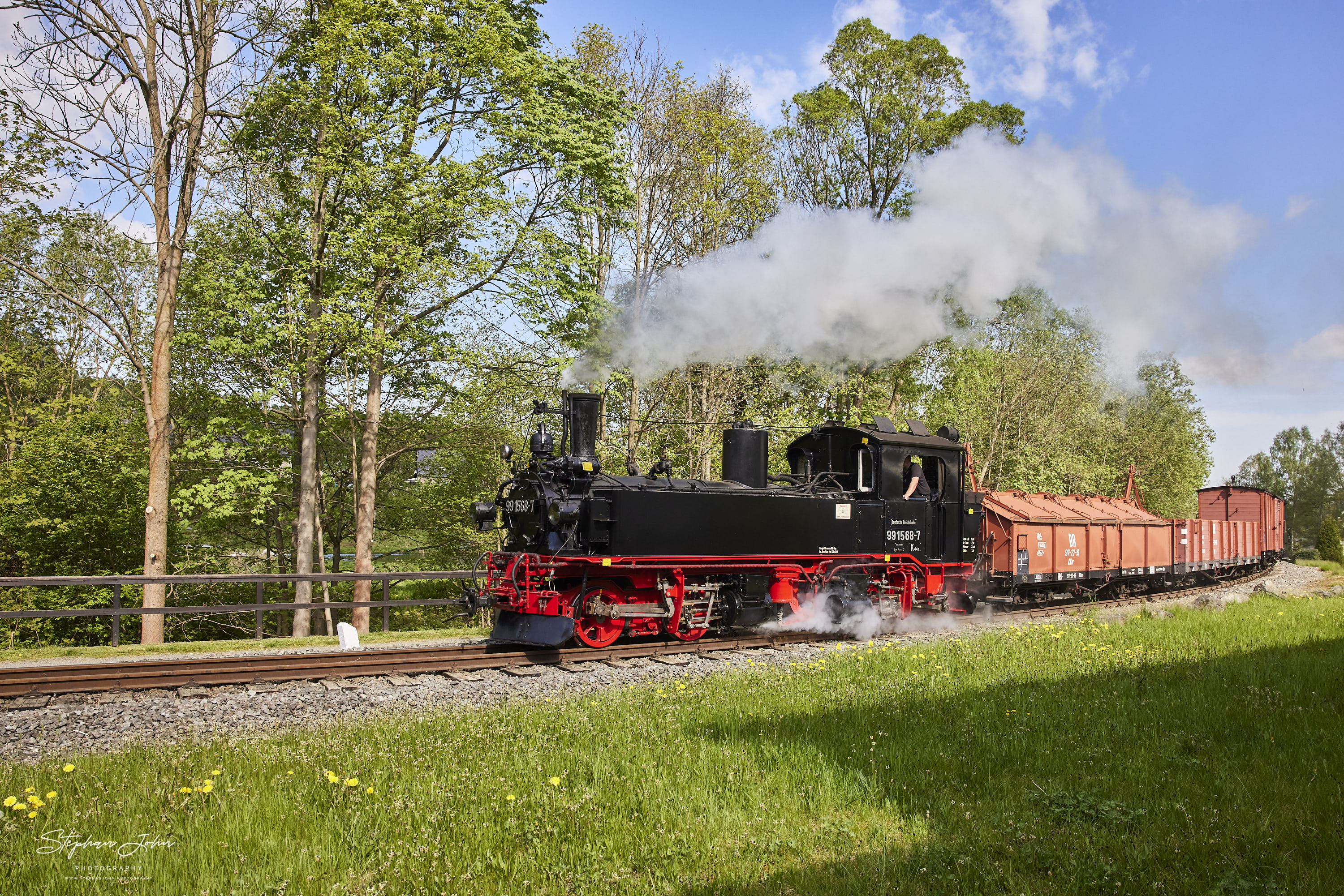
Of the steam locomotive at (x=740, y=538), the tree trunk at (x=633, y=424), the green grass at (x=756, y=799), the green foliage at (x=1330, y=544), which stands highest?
the tree trunk at (x=633, y=424)

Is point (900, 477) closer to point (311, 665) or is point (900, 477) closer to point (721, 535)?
point (721, 535)

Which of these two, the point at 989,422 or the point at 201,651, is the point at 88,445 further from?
the point at 989,422

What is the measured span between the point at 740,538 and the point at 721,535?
12.1 inches

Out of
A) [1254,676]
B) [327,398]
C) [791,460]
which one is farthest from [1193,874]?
[327,398]

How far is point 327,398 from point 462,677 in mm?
→ 8072

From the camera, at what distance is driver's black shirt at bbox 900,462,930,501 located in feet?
41.7

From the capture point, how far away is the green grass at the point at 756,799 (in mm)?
3619

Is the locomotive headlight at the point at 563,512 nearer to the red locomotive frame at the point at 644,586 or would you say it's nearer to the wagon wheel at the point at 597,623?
the red locomotive frame at the point at 644,586

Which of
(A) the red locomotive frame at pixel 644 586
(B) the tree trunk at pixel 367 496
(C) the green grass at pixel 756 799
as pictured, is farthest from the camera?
(B) the tree trunk at pixel 367 496

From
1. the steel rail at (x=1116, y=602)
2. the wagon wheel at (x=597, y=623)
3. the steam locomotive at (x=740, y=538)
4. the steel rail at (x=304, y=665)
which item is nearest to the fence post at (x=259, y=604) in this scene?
the steel rail at (x=304, y=665)

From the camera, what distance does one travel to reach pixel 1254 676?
23.8 ft

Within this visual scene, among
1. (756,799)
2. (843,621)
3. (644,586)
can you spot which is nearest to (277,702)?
(644,586)

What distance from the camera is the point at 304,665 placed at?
860cm

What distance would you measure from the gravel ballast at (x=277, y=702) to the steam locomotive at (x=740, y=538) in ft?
3.74
